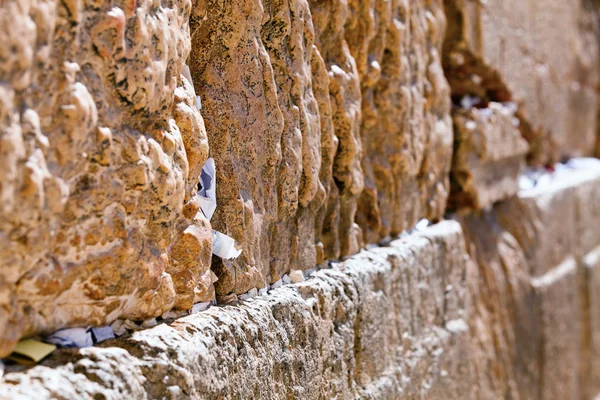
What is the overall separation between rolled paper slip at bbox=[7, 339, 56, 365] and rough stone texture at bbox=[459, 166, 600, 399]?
2.35 m

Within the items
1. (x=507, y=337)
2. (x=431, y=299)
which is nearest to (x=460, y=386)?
(x=431, y=299)

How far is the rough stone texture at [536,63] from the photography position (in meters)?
3.04

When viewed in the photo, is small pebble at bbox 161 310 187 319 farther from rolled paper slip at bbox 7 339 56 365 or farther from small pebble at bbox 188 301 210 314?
rolled paper slip at bbox 7 339 56 365

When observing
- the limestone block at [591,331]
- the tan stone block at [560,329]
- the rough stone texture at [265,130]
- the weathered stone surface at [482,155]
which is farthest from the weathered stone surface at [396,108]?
the limestone block at [591,331]

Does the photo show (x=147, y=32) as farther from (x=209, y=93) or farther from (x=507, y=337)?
(x=507, y=337)

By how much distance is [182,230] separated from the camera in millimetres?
1272

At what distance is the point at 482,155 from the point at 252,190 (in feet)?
5.86

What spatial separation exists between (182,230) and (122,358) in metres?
0.29

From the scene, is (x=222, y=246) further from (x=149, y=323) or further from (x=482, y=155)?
(x=482, y=155)

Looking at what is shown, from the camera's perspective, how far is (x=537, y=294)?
145 inches

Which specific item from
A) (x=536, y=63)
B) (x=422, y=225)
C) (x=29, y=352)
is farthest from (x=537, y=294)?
(x=29, y=352)

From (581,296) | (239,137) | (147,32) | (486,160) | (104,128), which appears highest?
(147,32)

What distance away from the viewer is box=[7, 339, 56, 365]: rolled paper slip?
0.96 meters

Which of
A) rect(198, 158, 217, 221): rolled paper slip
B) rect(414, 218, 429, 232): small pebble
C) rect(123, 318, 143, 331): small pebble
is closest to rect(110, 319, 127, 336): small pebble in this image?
rect(123, 318, 143, 331): small pebble
